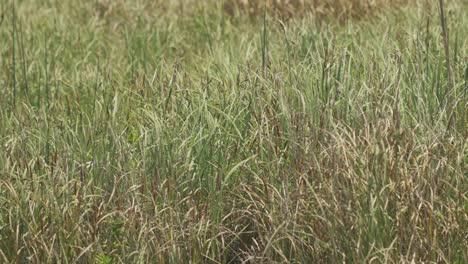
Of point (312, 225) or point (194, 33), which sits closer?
point (312, 225)

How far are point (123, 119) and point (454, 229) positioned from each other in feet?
5.53

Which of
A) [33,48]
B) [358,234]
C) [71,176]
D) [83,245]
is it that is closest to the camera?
[358,234]

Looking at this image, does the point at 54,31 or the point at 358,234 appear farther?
the point at 54,31

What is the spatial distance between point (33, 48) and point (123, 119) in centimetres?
178

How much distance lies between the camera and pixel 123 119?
178 inches

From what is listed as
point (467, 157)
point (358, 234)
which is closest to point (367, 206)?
point (358, 234)

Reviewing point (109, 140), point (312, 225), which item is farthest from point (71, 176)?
point (312, 225)

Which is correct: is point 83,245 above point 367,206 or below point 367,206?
below

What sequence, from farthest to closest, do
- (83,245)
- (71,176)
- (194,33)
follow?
(194,33), (71,176), (83,245)

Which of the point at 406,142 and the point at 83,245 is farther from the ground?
the point at 406,142

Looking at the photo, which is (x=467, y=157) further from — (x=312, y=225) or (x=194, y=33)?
(x=194, y=33)

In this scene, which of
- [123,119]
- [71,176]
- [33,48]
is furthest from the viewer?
[33,48]

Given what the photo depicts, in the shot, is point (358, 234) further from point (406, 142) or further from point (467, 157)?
point (467, 157)

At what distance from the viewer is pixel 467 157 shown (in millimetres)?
3979
